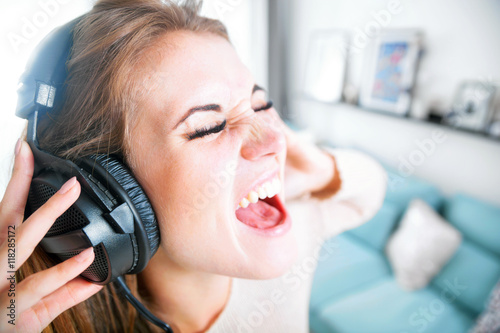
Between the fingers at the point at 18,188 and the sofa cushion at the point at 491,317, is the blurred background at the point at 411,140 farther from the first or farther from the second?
the fingers at the point at 18,188

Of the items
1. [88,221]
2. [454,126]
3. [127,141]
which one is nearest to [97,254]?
[88,221]

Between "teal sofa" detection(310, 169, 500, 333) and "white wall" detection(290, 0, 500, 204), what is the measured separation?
0.17 metres

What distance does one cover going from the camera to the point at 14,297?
39 centimetres

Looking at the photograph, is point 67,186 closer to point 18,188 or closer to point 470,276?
point 18,188

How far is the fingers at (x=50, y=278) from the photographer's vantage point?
1.31 feet

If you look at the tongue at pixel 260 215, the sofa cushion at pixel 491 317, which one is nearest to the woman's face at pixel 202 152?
the tongue at pixel 260 215

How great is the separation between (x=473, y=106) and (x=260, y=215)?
1704 mm

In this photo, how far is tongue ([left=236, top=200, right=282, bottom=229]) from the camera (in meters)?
0.64

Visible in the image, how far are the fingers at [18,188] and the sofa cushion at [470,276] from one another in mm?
2015

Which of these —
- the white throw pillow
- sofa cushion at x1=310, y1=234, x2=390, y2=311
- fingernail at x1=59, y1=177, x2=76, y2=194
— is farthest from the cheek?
the white throw pillow

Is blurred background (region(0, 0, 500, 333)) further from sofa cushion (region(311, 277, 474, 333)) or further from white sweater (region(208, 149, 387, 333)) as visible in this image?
white sweater (region(208, 149, 387, 333))

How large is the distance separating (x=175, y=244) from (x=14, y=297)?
0.21 meters

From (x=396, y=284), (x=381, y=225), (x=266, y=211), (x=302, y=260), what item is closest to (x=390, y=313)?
(x=396, y=284)

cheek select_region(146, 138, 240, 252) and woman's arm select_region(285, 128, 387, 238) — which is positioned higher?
cheek select_region(146, 138, 240, 252)
